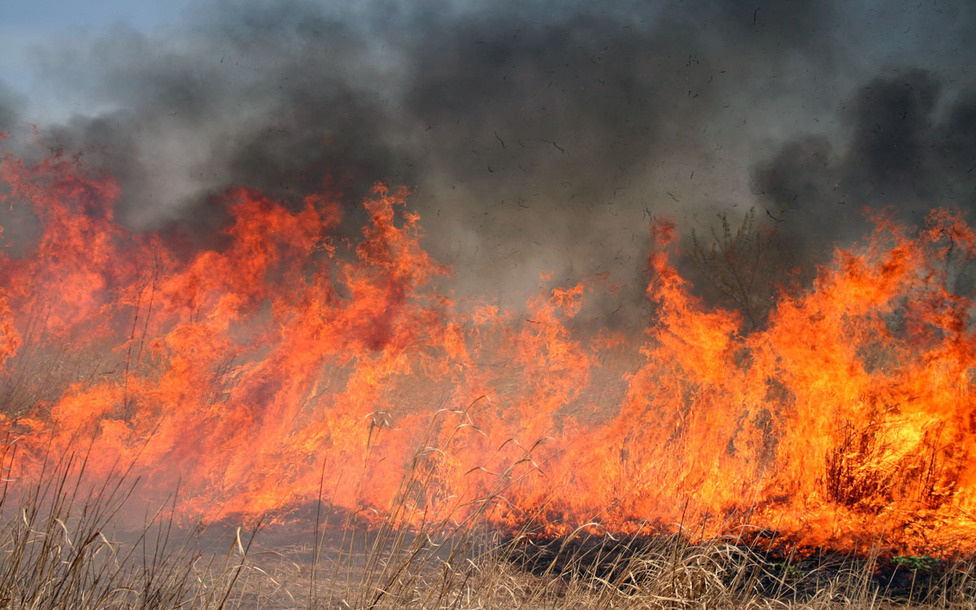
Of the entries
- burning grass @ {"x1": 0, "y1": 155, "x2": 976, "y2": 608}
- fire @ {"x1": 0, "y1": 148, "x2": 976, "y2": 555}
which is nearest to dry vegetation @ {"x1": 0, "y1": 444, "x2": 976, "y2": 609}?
burning grass @ {"x1": 0, "y1": 155, "x2": 976, "y2": 608}

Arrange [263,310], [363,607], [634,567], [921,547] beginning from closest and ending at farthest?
[363,607]
[634,567]
[921,547]
[263,310]

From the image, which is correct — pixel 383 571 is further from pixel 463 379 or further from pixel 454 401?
pixel 463 379

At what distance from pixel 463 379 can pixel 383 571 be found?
22.9 ft

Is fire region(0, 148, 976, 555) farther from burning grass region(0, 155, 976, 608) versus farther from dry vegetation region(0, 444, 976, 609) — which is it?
dry vegetation region(0, 444, 976, 609)

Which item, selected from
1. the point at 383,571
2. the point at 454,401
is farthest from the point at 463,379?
the point at 383,571

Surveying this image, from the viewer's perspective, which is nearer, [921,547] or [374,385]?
[921,547]

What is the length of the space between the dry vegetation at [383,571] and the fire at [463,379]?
20.3 inches

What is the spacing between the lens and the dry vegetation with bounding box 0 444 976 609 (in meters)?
2.44

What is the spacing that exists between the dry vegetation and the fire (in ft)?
1.69

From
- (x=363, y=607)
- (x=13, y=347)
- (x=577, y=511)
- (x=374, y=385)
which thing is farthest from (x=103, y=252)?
(x=363, y=607)

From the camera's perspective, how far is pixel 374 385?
8453mm

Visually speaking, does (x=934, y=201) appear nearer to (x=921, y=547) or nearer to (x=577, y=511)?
(x=921, y=547)

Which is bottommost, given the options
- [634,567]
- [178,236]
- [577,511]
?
[577,511]

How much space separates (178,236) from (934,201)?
40.4 feet
